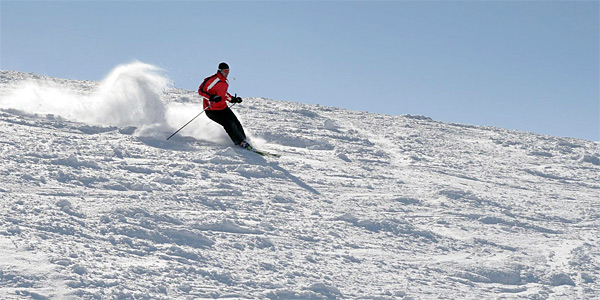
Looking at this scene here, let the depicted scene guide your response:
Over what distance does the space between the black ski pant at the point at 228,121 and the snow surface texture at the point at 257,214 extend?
238 mm

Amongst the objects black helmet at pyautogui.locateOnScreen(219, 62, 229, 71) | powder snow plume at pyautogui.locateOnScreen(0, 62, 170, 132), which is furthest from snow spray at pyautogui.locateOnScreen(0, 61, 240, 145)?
black helmet at pyautogui.locateOnScreen(219, 62, 229, 71)

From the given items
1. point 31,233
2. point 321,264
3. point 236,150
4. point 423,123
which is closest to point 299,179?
point 236,150

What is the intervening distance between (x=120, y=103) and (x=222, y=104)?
2.48 m

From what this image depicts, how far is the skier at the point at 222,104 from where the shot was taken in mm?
10070

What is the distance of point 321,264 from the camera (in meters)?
5.52

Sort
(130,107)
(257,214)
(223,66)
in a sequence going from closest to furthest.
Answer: (257,214) → (223,66) → (130,107)

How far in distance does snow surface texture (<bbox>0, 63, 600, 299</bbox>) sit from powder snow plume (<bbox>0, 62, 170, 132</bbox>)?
35mm

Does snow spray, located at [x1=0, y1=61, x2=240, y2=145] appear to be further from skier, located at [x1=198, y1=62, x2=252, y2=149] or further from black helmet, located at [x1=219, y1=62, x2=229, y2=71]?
black helmet, located at [x1=219, y1=62, x2=229, y2=71]

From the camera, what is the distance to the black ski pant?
10125mm

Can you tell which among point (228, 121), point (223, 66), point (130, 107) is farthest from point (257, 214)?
point (130, 107)

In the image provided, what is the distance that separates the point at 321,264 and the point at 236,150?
185 inches

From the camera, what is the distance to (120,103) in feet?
37.7

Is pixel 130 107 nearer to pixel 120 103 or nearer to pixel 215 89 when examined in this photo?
pixel 120 103

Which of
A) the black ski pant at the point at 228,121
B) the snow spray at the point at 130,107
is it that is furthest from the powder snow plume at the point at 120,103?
the black ski pant at the point at 228,121
